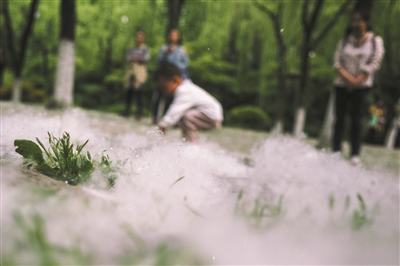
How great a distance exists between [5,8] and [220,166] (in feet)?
33.6

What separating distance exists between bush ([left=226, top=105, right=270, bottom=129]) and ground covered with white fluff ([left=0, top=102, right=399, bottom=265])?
1504 cm

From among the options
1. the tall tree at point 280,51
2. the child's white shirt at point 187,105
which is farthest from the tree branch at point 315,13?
the child's white shirt at point 187,105

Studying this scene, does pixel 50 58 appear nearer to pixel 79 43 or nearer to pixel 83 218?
pixel 79 43

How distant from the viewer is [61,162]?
162cm

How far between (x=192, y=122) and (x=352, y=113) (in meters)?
1.91

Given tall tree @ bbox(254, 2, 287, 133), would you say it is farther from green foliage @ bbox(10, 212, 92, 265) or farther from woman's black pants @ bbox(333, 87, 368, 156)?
green foliage @ bbox(10, 212, 92, 265)

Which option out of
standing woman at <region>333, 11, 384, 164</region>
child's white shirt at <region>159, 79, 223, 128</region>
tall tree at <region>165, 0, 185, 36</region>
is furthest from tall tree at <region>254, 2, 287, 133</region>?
child's white shirt at <region>159, 79, 223, 128</region>

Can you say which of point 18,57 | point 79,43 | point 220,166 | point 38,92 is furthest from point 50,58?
point 220,166

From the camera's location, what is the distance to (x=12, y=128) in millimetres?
1781

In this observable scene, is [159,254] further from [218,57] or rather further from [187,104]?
[218,57]

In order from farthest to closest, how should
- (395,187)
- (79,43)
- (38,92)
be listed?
(79,43), (38,92), (395,187)

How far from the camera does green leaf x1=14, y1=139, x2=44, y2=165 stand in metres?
1.56

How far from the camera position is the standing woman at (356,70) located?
4.09m

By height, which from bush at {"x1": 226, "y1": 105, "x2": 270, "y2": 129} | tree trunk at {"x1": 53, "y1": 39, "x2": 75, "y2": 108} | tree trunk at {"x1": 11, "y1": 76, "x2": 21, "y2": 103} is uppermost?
tree trunk at {"x1": 53, "y1": 39, "x2": 75, "y2": 108}
